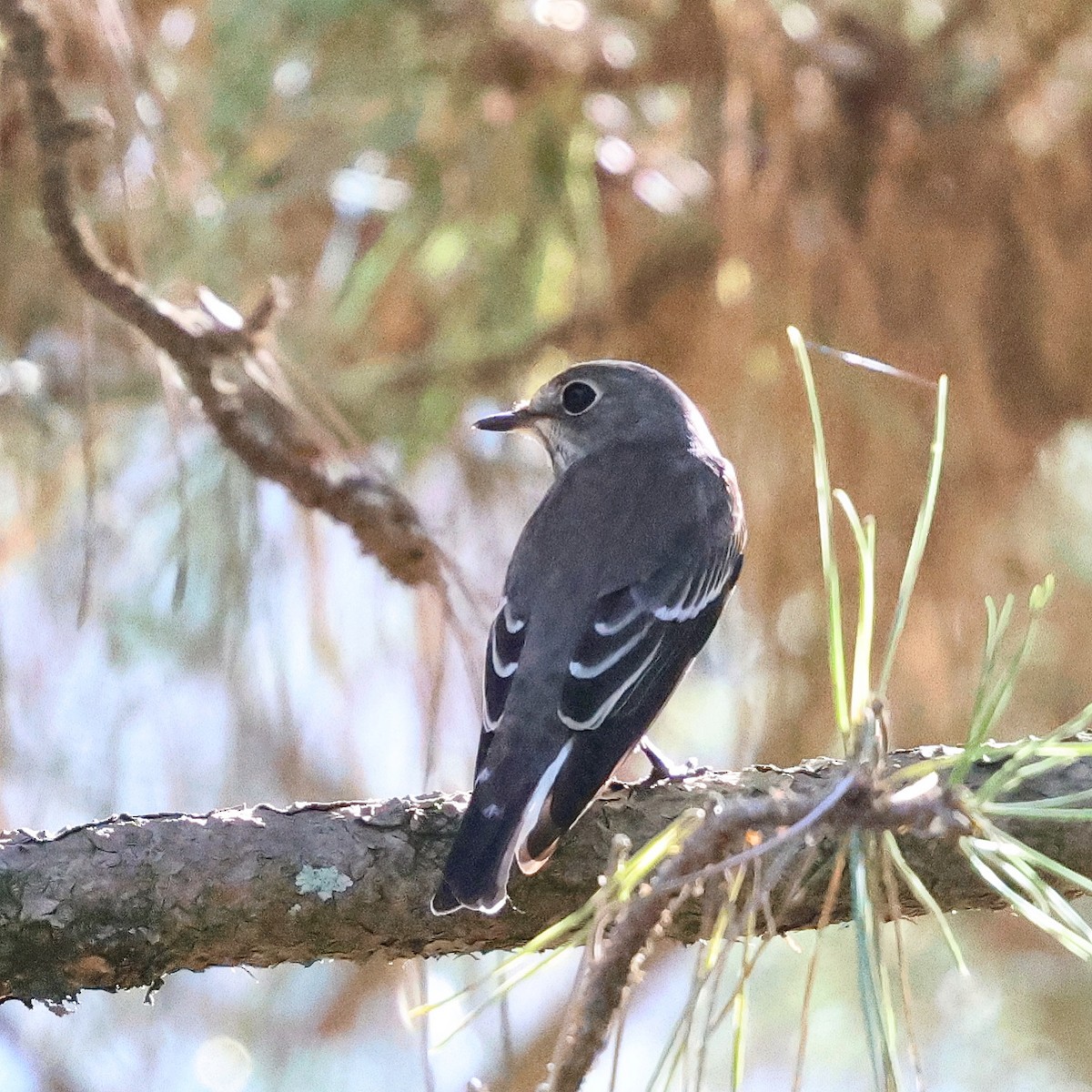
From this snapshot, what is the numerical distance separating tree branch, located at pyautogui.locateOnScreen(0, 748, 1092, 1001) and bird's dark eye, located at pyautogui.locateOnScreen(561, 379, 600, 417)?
120 cm

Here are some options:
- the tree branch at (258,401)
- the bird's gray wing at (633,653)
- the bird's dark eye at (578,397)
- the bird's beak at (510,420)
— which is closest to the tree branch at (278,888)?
the bird's gray wing at (633,653)

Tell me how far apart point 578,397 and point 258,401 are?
0.81 metres

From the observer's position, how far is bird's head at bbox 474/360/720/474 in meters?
3.17

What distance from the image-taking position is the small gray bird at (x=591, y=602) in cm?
227

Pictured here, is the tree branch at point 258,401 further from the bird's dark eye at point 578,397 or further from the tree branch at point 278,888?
the bird's dark eye at point 578,397

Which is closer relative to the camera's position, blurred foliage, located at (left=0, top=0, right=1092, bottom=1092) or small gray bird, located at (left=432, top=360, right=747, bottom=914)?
small gray bird, located at (left=432, top=360, right=747, bottom=914)

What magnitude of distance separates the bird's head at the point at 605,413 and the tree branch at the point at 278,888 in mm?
1113

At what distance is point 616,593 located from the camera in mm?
2959

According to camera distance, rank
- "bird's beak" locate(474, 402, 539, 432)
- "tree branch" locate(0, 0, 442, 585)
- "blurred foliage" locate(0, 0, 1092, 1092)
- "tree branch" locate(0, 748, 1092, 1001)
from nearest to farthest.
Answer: "tree branch" locate(0, 748, 1092, 1001) → "tree branch" locate(0, 0, 442, 585) → "blurred foliage" locate(0, 0, 1092, 1092) → "bird's beak" locate(474, 402, 539, 432)

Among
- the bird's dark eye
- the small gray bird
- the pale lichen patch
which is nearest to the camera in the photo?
the pale lichen patch

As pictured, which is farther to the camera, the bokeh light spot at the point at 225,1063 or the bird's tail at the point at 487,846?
the bokeh light spot at the point at 225,1063

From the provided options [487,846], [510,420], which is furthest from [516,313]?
[487,846]

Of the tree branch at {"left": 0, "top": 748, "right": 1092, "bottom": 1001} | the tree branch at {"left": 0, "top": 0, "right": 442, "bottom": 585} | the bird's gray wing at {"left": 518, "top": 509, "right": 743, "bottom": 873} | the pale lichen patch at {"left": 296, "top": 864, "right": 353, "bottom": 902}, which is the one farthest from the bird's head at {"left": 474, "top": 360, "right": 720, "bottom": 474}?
the pale lichen patch at {"left": 296, "top": 864, "right": 353, "bottom": 902}

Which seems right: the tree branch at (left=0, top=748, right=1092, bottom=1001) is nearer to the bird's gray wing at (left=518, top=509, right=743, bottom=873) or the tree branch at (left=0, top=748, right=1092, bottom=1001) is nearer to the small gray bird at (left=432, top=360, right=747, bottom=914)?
the small gray bird at (left=432, top=360, right=747, bottom=914)
